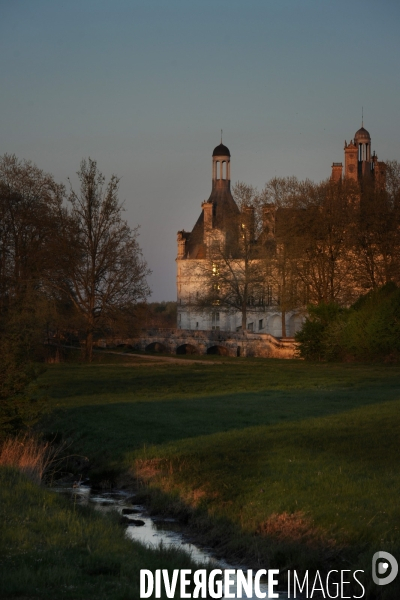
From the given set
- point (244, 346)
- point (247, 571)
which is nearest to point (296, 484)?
point (247, 571)

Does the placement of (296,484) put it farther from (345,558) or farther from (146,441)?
(146,441)

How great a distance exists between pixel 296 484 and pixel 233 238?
48.7 m

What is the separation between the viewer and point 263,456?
53.4 ft

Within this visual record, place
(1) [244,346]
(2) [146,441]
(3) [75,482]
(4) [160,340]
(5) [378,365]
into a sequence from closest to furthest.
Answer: (3) [75,482]
(2) [146,441]
(5) [378,365]
(1) [244,346]
(4) [160,340]

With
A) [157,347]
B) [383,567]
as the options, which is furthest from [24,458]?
[157,347]

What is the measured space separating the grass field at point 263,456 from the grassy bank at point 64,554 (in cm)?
169

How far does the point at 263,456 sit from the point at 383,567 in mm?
5971

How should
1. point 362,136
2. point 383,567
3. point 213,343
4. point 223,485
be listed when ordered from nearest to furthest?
point 383,567 < point 223,485 < point 213,343 < point 362,136

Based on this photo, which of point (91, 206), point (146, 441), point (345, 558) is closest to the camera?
point (345, 558)

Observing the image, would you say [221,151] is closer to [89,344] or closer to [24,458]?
[89,344]

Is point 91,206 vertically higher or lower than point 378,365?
higher

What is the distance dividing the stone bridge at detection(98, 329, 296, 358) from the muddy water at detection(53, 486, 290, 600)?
39012 mm

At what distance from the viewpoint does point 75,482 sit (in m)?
17.4

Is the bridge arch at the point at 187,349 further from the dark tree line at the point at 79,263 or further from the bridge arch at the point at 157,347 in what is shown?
the dark tree line at the point at 79,263
